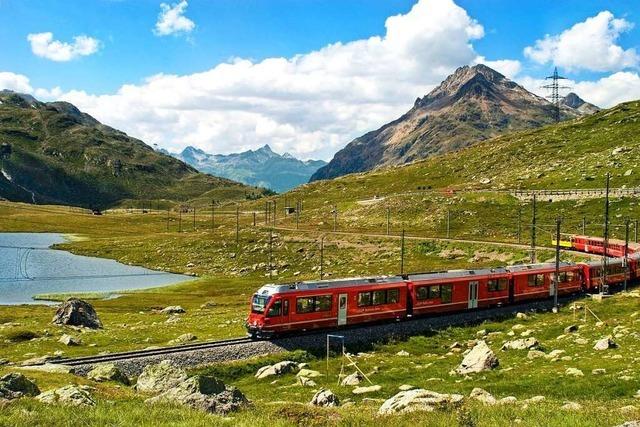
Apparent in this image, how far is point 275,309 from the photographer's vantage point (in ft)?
146

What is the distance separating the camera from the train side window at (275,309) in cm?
4438

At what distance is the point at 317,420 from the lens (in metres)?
18.4

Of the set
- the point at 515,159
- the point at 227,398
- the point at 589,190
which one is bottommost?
the point at 227,398

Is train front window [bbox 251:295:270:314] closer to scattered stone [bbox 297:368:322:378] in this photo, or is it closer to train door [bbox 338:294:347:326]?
train door [bbox 338:294:347:326]

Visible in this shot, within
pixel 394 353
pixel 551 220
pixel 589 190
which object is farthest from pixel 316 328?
pixel 589 190

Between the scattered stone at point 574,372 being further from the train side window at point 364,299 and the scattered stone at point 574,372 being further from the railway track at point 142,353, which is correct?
the railway track at point 142,353

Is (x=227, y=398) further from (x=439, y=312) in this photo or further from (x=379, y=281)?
(x=439, y=312)

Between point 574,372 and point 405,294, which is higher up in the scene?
point 405,294

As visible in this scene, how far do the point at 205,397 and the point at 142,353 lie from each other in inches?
767

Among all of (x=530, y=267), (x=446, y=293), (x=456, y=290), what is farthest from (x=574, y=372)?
(x=530, y=267)

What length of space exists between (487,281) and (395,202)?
102 metres

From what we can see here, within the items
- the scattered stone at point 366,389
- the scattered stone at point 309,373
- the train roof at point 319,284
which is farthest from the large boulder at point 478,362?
Result: the train roof at point 319,284

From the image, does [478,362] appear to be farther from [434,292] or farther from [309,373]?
[434,292]

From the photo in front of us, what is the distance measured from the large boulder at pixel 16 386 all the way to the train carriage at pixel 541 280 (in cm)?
4958
